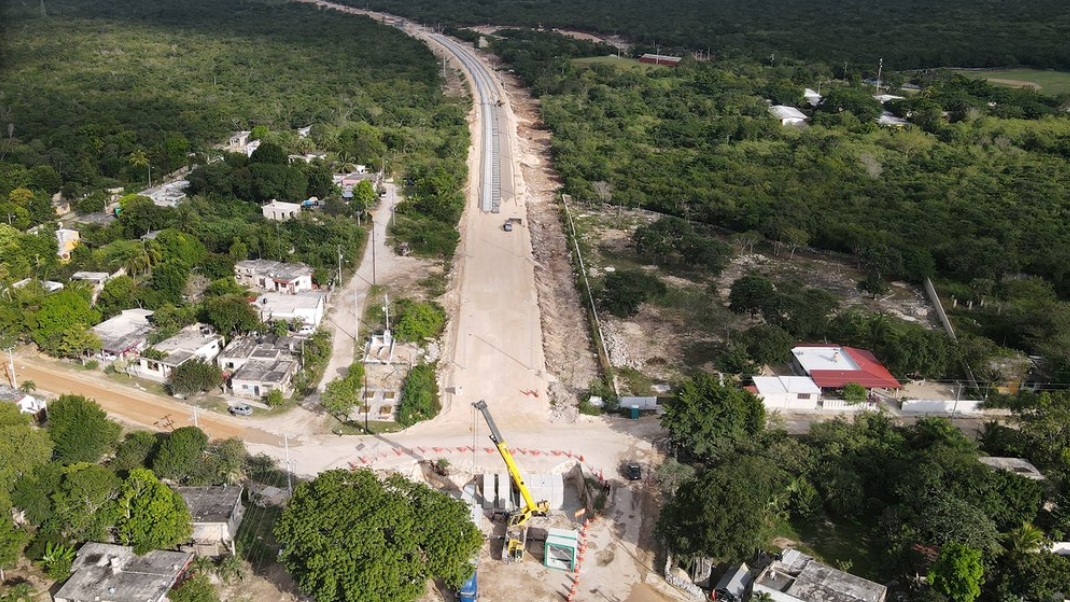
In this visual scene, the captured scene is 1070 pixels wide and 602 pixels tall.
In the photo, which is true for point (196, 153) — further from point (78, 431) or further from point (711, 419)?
point (711, 419)

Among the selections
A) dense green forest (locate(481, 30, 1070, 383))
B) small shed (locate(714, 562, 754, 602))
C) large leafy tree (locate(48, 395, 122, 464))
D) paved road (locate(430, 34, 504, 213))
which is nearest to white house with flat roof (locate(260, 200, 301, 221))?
paved road (locate(430, 34, 504, 213))

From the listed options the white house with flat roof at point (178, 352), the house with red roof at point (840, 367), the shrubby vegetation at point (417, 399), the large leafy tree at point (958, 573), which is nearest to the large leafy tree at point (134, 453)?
the white house with flat roof at point (178, 352)

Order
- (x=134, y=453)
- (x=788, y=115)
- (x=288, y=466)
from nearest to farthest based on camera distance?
1. (x=134, y=453)
2. (x=288, y=466)
3. (x=788, y=115)

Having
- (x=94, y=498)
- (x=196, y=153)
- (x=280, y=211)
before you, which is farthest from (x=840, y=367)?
(x=196, y=153)

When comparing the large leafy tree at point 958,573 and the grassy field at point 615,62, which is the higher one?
the grassy field at point 615,62

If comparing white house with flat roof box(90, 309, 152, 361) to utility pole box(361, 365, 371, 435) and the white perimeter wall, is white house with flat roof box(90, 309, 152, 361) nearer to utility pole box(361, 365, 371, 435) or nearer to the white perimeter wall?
utility pole box(361, 365, 371, 435)

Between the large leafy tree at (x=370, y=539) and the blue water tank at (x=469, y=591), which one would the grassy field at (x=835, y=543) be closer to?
the blue water tank at (x=469, y=591)
